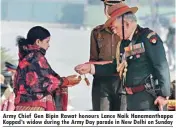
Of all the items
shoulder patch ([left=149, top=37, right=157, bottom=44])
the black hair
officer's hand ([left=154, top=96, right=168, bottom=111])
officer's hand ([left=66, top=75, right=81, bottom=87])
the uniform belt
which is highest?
the black hair

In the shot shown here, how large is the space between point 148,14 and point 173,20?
0.90 feet

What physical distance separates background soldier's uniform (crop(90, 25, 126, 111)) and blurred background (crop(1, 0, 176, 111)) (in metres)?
0.06

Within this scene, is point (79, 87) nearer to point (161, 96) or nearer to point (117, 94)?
point (117, 94)

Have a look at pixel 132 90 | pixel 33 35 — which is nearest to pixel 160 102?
pixel 132 90

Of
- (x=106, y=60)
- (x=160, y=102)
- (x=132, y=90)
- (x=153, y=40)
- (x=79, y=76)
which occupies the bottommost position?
(x=160, y=102)

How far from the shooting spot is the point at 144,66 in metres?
4.06

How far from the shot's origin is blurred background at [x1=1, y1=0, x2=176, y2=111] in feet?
13.4

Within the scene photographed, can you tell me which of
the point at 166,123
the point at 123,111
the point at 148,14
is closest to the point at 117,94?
the point at 123,111

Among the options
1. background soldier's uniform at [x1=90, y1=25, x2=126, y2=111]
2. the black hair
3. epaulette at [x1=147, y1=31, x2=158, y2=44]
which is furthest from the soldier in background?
the black hair

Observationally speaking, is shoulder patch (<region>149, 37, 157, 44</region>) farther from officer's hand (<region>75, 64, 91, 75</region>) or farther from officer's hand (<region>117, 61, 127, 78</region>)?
officer's hand (<region>75, 64, 91, 75</region>)

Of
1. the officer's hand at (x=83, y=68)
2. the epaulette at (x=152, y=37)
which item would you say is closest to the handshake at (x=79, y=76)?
the officer's hand at (x=83, y=68)

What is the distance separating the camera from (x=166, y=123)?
13.3 ft

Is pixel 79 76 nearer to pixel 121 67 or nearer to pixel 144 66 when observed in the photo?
pixel 121 67

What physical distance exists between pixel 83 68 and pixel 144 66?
0.53 metres
